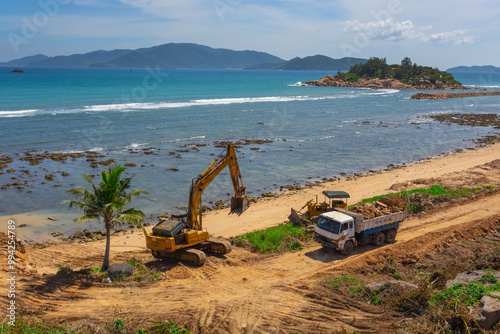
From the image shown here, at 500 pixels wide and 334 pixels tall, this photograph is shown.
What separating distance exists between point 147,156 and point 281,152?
14469mm

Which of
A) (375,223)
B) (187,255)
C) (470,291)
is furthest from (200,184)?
(470,291)

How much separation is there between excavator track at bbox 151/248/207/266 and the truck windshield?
5.74 m

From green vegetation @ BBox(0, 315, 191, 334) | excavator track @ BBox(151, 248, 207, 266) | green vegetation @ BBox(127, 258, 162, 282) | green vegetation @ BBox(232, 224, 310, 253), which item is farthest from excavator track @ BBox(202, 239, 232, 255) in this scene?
green vegetation @ BBox(0, 315, 191, 334)

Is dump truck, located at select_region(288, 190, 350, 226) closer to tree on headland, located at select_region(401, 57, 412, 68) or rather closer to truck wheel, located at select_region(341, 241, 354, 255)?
truck wheel, located at select_region(341, 241, 354, 255)

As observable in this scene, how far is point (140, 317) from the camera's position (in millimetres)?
13391

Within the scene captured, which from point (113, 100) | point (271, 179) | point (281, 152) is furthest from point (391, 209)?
point (113, 100)

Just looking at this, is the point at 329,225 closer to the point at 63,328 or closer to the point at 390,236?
the point at 390,236

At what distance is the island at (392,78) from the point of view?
153425 millimetres

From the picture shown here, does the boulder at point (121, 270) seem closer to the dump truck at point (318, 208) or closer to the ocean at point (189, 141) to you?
the ocean at point (189, 141)

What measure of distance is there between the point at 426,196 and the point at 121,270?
63.2 feet

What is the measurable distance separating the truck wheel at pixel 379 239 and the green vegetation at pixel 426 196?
5001mm

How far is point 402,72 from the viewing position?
163 metres

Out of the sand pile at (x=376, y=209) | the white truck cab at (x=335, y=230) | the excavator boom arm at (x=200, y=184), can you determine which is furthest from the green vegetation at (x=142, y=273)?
the sand pile at (x=376, y=209)

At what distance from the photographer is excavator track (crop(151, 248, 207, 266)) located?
58.4ft
